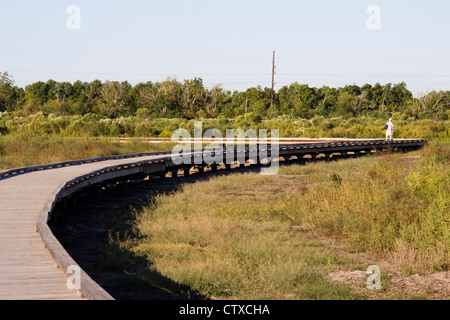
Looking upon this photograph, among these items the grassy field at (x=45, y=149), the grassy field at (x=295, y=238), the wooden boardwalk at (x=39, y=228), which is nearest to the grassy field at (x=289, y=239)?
the grassy field at (x=295, y=238)

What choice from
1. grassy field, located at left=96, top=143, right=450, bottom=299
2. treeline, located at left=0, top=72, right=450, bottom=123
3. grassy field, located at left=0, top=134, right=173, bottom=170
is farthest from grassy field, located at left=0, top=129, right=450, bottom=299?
treeline, located at left=0, top=72, right=450, bottom=123

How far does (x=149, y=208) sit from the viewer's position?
1519cm

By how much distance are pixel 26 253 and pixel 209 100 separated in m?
78.4

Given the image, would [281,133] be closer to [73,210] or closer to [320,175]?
[320,175]

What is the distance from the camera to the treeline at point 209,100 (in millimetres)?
77875

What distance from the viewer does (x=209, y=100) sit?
283 feet

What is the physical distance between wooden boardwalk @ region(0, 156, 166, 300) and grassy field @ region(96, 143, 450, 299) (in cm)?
161

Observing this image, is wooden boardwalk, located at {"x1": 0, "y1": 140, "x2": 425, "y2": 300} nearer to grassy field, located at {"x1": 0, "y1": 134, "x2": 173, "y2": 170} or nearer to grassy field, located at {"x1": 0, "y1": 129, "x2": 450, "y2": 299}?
grassy field, located at {"x1": 0, "y1": 129, "x2": 450, "y2": 299}

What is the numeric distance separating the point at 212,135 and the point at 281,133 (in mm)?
5665

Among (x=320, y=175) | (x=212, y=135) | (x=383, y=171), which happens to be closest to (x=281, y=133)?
(x=212, y=135)

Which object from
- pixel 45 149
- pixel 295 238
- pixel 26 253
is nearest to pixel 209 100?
pixel 45 149

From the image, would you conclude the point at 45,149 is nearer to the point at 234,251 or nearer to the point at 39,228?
the point at 39,228

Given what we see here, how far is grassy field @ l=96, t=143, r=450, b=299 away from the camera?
8.91 meters

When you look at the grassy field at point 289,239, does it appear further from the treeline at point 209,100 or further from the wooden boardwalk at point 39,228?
the treeline at point 209,100
